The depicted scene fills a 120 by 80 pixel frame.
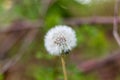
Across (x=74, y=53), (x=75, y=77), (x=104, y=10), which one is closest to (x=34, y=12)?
(x=74, y=53)

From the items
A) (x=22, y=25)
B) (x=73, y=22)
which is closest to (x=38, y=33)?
(x=22, y=25)

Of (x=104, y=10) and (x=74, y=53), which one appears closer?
(x=74, y=53)

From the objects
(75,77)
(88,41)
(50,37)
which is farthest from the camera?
(88,41)

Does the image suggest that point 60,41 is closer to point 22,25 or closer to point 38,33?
point 38,33

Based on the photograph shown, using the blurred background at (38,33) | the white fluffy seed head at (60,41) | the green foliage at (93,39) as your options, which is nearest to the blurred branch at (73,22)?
the blurred background at (38,33)

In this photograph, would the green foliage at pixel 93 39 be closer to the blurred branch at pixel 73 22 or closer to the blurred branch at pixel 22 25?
the blurred branch at pixel 73 22

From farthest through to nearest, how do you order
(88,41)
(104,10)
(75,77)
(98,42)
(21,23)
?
1. (104,10)
2. (21,23)
3. (88,41)
4. (98,42)
5. (75,77)

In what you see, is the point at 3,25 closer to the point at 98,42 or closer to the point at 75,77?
the point at 98,42
